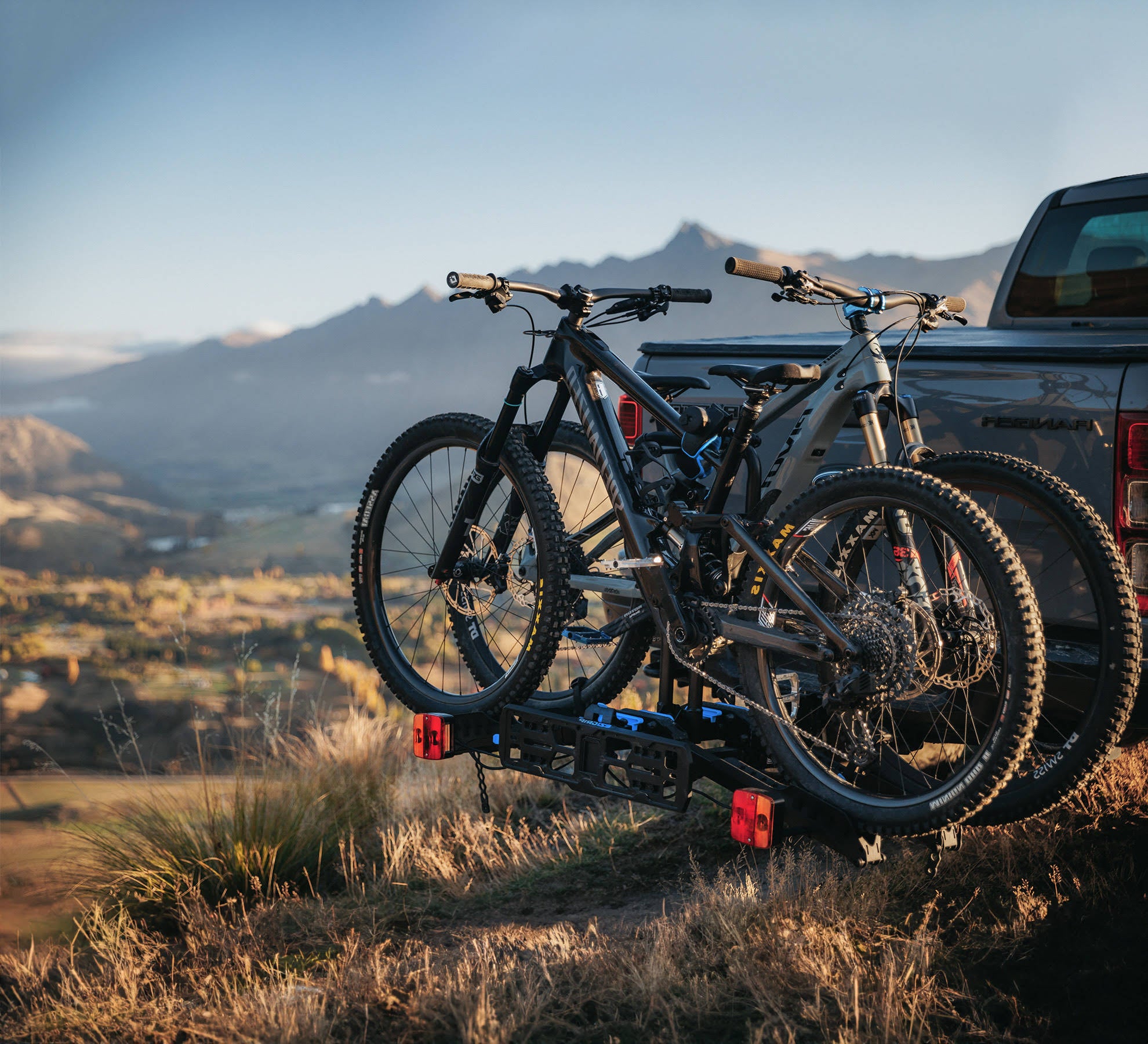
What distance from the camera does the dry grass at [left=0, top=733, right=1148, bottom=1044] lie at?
3.14m

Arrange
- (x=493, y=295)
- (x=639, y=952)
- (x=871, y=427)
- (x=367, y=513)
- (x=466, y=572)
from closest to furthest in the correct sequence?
1. (x=871, y=427)
2. (x=639, y=952)
3. (x=493, y=295)
4. (x=466, y=572)
5. (x=367, y=513)

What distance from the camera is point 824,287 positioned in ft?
11.2

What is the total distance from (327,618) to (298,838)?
45.0 m

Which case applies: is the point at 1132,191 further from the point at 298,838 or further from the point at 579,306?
the point at 298,838

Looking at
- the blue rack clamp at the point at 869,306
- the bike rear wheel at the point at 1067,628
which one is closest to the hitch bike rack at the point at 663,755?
the bike rear wheel at the point at 1067,628

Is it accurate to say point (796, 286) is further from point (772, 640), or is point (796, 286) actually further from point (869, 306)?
point (772, 640)

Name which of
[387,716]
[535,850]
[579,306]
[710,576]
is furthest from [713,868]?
[387,716]

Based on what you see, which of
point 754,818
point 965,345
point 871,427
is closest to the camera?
point 754,818

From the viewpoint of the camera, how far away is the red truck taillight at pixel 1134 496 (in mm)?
3258

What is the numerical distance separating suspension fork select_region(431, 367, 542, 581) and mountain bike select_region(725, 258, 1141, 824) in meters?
1.07

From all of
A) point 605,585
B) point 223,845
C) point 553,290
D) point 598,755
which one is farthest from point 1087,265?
point 223,845

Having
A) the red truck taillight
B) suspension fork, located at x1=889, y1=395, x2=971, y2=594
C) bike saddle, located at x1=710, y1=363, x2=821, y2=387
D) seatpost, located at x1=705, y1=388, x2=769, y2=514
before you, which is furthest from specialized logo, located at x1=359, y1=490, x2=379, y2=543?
the red truck taillight

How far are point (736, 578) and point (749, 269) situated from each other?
997 mm

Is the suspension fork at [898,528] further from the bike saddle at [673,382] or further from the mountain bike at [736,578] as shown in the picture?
the bike saddle at [673,382]
